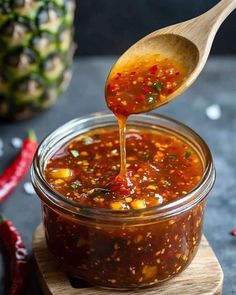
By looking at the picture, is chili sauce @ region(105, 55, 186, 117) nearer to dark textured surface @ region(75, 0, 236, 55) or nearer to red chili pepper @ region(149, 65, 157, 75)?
red chili pepper @ region(149, 65, 157, 75)

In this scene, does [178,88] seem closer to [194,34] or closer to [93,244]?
[194,34]

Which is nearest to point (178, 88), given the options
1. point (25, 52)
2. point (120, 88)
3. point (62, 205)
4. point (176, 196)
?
point (120, 88)

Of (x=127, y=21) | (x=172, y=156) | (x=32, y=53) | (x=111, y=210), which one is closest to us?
(x=111, y=210)

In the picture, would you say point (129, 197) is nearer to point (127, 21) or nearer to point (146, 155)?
point (146, 155)

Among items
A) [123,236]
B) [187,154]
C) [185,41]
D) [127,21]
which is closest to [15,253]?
[123,236]

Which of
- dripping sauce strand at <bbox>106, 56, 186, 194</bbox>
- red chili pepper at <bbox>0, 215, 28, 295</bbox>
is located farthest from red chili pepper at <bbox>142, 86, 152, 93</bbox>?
red chili pepper at <bbox>0, 215, 28, 295</bbox>

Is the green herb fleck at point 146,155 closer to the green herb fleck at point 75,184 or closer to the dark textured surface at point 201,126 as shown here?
the green herb fleck at point 75,184
